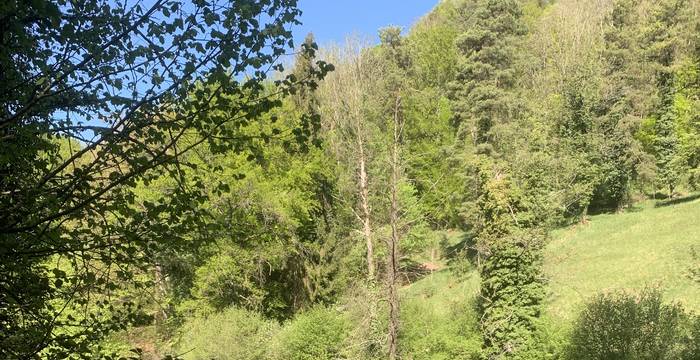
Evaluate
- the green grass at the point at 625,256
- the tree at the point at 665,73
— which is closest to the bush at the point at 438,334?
the green grass at the point at 625,256

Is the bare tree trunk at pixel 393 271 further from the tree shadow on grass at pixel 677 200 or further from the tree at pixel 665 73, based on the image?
the tree at pixel 665 73

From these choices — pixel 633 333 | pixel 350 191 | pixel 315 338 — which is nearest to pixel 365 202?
pixel 350 191

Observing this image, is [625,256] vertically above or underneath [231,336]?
underneath

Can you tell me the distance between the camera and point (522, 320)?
1473cm

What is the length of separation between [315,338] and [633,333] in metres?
9.80

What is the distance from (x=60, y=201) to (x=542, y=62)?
4327 cm

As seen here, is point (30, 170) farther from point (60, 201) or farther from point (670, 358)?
point (670, 358)

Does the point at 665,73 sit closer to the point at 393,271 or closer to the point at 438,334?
the point at 438,334

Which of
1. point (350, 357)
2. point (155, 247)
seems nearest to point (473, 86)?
point (350, 357)

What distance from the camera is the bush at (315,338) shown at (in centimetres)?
1738

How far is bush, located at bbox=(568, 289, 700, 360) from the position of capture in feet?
41.6

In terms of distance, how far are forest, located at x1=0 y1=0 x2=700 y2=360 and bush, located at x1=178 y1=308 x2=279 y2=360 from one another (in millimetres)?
→ 94

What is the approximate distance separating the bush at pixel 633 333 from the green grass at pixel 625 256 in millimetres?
3584

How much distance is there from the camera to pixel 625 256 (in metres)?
24.8
